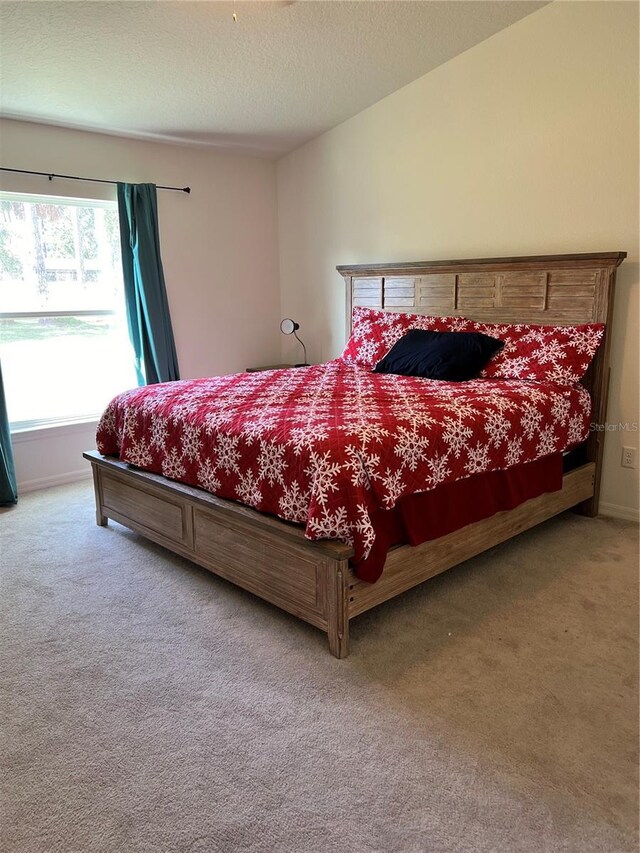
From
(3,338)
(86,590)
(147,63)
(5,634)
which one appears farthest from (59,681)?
(147,63)

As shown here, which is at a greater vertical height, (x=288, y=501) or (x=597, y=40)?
(x=597, y=40)

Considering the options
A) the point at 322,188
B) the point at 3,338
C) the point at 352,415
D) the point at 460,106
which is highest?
the point at 460,106

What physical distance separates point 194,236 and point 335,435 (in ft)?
9.84

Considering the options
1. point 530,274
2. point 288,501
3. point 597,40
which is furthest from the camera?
point 530,274

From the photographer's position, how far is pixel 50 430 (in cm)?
402

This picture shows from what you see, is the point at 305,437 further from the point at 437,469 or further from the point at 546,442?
the point at 546,442

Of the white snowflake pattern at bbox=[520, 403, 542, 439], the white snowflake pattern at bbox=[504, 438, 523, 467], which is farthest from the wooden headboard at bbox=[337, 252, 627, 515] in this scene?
the white snowflake pattern at bbox=[504, 438, 523, 467]

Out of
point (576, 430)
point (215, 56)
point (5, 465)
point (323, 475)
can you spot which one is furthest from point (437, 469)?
point (5, 465)

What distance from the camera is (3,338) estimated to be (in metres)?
3.90

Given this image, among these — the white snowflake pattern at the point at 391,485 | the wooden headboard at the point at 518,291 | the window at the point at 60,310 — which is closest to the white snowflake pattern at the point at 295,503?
the white snowflake pattern at the point at 391,485

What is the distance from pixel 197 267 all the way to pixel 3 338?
1.45 meters

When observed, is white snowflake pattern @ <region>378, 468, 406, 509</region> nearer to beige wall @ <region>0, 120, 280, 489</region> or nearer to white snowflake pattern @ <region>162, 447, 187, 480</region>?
white snowflake pattern @ <region>162, 447, 187, 480</region>

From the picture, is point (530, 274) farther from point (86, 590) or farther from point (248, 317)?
point (86, 590)

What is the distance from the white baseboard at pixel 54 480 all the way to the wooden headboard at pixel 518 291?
7.54 feet
